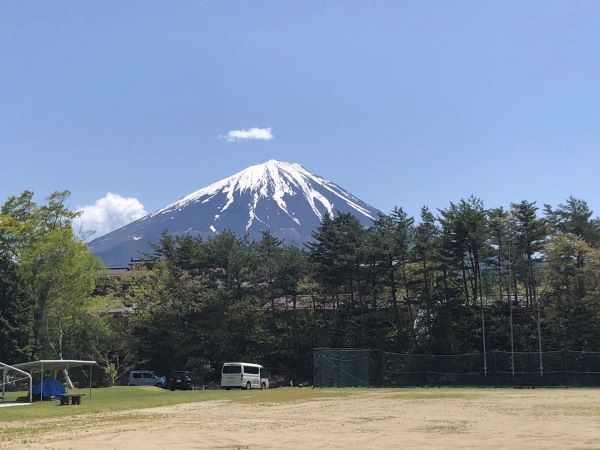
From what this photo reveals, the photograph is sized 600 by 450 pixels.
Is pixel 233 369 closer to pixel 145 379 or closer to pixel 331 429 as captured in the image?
pixel 145 379

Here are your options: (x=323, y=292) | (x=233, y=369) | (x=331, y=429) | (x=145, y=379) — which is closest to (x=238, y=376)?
(x=233, y=369)

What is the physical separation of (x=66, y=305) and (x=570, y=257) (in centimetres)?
3565

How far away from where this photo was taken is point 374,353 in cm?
4562

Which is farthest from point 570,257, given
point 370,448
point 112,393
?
point 370,448

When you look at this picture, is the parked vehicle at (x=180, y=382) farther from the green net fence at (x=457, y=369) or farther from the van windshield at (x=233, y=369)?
the green net fence at (x=457, y=369)

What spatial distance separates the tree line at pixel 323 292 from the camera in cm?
4491

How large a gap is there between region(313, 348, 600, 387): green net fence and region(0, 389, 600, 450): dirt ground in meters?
20.0

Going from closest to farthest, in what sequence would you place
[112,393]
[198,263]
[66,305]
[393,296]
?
[112,393] < [66,305] < [393,296] < [198,263]

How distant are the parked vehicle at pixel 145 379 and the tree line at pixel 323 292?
1.50 meters

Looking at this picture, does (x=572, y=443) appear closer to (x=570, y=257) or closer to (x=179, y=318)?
(x=570, y=257)

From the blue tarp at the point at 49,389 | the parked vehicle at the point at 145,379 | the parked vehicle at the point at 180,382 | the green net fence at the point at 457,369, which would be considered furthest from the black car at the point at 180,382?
the blue tarp at the point at 49,389

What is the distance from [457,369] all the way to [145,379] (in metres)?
22.4

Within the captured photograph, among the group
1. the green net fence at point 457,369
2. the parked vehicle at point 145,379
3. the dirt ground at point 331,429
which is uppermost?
the dirt ground at point 331,429

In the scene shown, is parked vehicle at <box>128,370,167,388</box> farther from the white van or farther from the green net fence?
the green net fence
